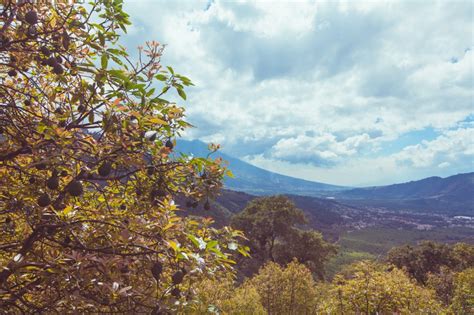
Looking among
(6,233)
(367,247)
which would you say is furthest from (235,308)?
(367,247)

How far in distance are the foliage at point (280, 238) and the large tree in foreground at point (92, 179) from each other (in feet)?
97.2

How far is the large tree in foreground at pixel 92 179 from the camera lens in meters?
2.56

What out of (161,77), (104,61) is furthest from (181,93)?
(104,61)

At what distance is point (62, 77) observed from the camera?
3248mm

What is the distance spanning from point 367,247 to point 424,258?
344 feet

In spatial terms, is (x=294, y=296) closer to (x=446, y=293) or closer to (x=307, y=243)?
(x=446, y=293)

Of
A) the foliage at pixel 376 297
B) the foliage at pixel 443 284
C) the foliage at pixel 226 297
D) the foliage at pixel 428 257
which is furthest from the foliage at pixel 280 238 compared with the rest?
the foliage at pixel 376 297

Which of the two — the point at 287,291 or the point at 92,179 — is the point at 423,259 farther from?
the point at 92,179

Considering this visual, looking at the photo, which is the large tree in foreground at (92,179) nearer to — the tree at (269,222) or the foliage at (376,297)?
the foliage at (376,297)

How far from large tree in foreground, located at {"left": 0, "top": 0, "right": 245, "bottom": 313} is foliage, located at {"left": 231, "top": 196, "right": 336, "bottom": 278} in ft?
97.2

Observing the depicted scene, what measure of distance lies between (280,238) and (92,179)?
108ft

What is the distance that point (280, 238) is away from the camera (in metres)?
34.2

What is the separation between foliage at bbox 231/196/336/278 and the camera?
3191cm

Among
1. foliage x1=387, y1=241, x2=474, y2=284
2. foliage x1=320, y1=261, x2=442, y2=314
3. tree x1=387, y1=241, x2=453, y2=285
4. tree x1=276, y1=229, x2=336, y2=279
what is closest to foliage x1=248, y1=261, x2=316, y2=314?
foliage x1=320, y1=261, x2=442, y2=314
